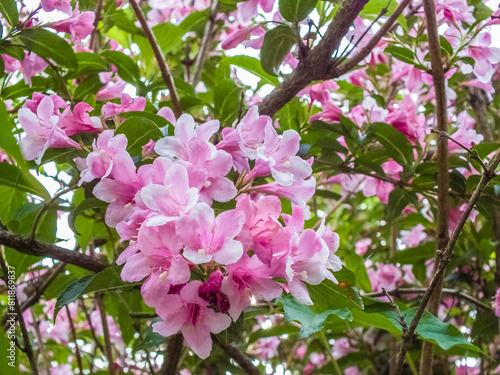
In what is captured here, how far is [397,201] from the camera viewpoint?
3.78 feet

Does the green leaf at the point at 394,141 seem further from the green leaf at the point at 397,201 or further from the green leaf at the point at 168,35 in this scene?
the green leaf at the point at 168,35

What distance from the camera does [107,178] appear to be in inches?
23.1

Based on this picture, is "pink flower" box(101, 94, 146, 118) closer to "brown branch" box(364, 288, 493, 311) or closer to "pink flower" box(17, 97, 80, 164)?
"pink flower" box(17, 97, 80, 164)

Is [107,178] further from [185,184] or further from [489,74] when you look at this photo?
[489,74]

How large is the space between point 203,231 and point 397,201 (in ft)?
2.44

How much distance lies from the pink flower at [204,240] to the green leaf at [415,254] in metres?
0.86

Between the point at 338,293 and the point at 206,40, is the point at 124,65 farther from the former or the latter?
the point at 338,293

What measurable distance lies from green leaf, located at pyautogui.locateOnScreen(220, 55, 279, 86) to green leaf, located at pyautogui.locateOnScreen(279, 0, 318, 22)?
0.18 meters

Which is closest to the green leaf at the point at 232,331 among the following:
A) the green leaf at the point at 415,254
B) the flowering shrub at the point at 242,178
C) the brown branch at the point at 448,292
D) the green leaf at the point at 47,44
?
the flowering shrub at the point at 242,178

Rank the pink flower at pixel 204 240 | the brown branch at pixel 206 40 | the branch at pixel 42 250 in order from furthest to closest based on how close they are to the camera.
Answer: the brown branch at pixel 206 40 → the branch at pixel 42 250 → the pink flower at pixel 204 240

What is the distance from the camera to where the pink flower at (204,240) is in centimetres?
50

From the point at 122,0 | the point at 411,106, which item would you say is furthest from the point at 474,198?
the point at 122,0

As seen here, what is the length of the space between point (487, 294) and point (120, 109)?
3.32ft

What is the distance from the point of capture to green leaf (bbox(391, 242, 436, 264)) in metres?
1.25
